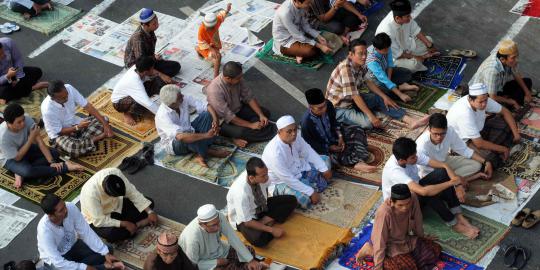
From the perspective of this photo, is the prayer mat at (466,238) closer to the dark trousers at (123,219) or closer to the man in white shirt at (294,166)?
the man in white shirt at (294,166)

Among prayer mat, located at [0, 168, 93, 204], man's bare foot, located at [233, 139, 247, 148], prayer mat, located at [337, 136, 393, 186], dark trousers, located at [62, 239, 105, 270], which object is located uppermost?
prayer mat, located at [337, 136, 393, 186]

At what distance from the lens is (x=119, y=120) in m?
9.87

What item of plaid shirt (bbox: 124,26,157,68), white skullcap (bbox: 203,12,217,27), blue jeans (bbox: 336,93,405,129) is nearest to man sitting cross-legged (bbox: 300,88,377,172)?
blue jeans (bbox: 336,93,405,129)

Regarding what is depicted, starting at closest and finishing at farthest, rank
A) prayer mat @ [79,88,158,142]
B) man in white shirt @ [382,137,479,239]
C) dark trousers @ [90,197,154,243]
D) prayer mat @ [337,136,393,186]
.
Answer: man in white shirt @ [382,137,479,239] → dark trousers @ [90,197,154,243] → prayer mat @ [337,136,393,186] → prayer mat @ [79,88,158,142]

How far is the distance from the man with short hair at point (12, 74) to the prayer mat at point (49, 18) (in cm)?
134

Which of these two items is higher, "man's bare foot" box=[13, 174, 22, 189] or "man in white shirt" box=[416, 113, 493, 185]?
"man in white shirt" box=[416, 113, 493, 185]

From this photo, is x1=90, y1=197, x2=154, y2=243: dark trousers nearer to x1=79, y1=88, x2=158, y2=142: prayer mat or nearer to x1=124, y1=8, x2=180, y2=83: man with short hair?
x1=79, y1=88, x2=158, y2=142: prayer mat

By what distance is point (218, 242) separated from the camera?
7371 mm

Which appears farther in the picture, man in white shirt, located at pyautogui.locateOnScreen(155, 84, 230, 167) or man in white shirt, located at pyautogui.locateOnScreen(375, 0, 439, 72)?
man in white shirt, located at pyautogui.locateOnScreen(375, 0, 439, 72)

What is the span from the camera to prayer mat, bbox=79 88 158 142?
960 centimetres

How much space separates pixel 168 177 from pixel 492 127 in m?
3.60

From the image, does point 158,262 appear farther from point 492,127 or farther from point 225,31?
point 225,31

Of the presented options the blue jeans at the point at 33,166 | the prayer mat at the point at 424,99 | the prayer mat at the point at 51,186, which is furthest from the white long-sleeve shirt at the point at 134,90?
the prayer mat at the point at 424,99

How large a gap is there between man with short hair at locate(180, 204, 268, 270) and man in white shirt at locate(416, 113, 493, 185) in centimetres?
202
